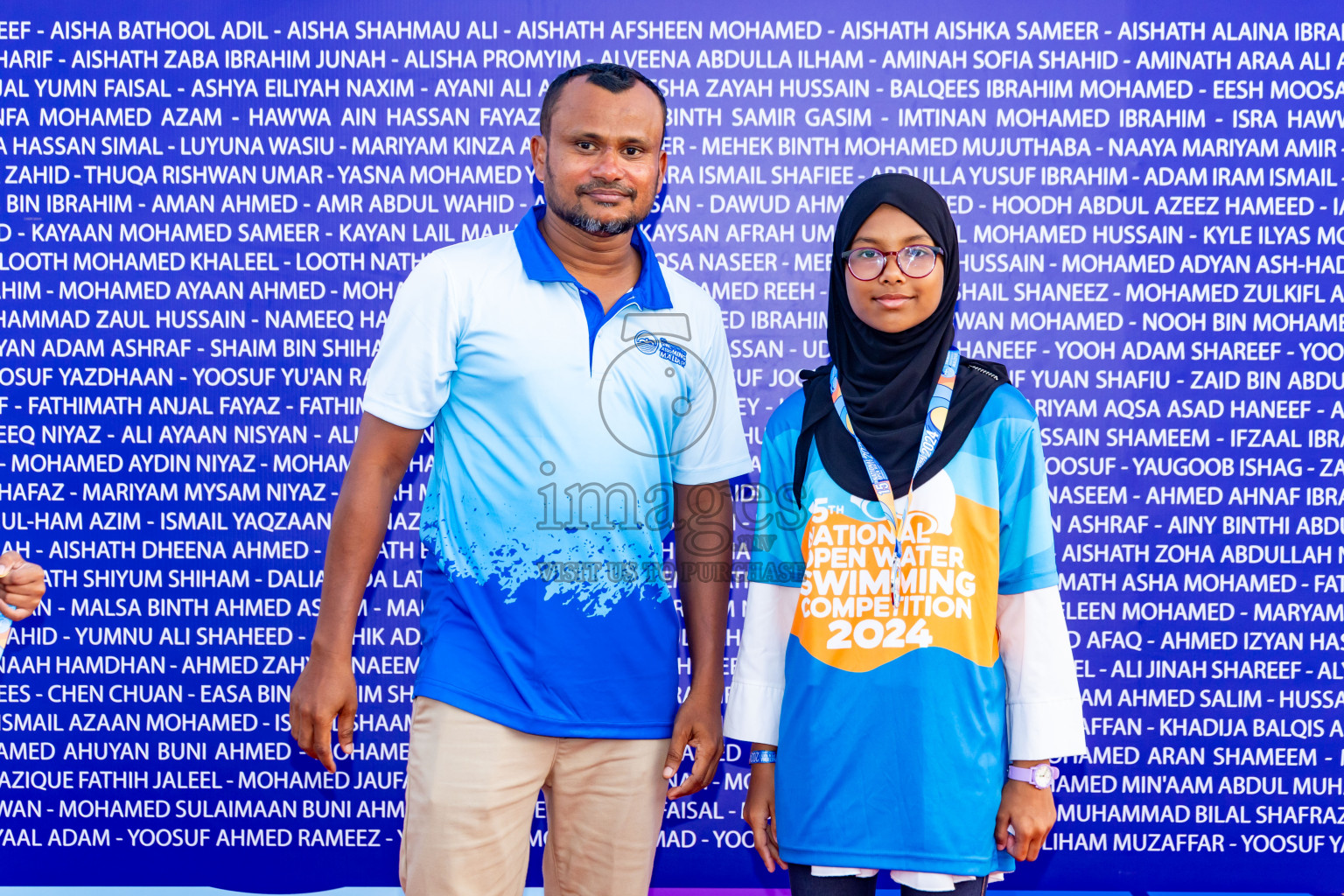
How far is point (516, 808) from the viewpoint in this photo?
72.4 inches

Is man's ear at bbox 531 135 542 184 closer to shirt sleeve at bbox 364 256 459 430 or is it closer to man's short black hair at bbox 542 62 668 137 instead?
Answer: man's short black hair at bbox 542 62 668 137

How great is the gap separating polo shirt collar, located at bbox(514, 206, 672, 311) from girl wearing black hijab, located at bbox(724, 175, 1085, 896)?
423 mm

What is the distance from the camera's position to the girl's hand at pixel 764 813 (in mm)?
1737

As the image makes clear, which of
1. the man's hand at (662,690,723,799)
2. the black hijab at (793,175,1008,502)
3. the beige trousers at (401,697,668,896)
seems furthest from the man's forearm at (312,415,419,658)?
the black hijab at (793,175,1008,502)

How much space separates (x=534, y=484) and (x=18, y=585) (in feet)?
2.90

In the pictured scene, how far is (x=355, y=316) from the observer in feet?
8.43

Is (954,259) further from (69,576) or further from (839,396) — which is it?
(69,576)

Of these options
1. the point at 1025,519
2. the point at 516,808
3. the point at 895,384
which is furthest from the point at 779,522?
the point at 516,808

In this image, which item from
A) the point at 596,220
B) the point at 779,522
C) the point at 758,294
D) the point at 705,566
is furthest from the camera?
the point at 758,294

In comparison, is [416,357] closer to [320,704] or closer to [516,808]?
[320,704]

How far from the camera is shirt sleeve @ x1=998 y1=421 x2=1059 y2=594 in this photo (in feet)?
5.33

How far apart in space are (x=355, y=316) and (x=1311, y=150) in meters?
2.63

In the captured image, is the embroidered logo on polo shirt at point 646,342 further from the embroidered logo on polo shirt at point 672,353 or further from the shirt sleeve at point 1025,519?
the shirt sleeve at point 1025,519

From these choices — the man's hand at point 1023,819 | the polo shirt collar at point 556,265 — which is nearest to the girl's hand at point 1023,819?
the man's hand at point 1023,819
